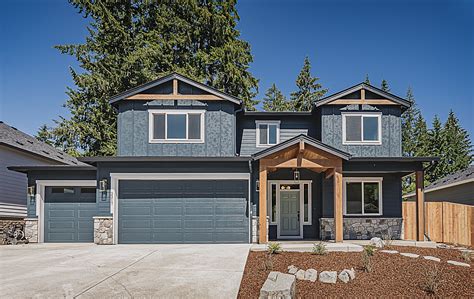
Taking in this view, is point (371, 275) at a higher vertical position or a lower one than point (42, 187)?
lower

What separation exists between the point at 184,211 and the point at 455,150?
28823 mm

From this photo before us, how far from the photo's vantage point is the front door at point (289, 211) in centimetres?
1592

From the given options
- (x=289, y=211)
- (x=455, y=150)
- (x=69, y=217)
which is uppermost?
(x=455, y=150)

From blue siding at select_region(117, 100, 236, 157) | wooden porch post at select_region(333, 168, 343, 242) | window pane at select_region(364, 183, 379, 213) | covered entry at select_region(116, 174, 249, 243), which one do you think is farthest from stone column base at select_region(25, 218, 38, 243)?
window pane at select_region(364, 183, 379, 213)

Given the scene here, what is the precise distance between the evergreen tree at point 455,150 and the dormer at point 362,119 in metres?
20.7

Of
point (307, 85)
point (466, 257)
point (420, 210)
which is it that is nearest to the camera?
point (466, 257)

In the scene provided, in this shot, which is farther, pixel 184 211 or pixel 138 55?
pixel 138 55

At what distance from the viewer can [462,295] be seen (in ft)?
24.1

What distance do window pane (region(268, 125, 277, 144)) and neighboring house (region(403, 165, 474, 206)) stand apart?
9.94 m

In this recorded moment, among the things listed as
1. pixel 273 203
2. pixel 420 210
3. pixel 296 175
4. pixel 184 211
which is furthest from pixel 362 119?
pixel 184 211

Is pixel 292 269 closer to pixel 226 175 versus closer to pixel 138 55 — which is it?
pixel 226 175

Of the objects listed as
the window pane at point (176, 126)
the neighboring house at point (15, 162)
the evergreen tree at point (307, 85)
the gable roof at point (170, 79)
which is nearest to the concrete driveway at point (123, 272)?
the window pane at point (176, 126)

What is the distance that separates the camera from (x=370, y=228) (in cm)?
1538

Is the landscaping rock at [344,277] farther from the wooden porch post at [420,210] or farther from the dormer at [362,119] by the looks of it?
the dormer at [362,119]
